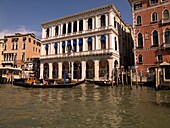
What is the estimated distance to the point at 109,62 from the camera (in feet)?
→ 82.7

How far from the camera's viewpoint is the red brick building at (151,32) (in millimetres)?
22453

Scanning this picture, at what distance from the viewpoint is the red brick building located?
73.7 ft

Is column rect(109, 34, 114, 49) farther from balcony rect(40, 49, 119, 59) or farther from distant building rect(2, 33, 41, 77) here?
distant building rect(2, 33, 41, 77)

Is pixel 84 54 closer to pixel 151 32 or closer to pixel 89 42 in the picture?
pixel 89 42

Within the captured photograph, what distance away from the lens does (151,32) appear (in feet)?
77.5

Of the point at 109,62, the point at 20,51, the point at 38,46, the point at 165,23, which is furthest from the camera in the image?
the point at 38,46

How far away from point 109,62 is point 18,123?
20574mm

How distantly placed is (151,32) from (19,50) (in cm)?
3022

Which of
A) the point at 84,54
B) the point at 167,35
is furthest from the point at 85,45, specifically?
the point at 167,35

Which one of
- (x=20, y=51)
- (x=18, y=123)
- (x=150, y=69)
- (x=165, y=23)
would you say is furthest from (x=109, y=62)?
(x=20, y=51)

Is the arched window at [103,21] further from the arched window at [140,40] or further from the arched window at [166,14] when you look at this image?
the arched window at [166,14]

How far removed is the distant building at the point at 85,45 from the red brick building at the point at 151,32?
12.8 ft

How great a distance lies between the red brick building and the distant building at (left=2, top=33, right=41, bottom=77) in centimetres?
2453

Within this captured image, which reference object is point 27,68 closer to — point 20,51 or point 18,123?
point 20,51
